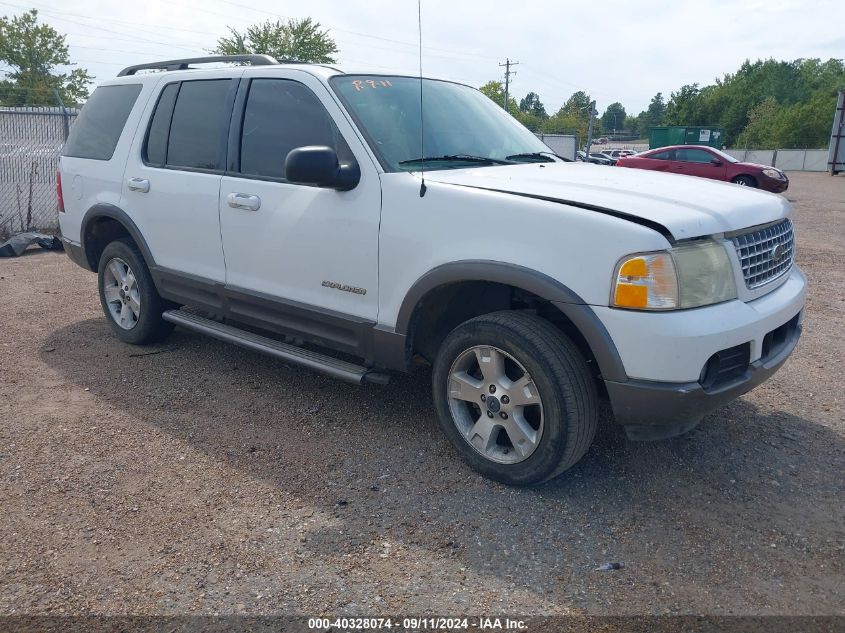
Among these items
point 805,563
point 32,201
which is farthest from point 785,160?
point 805,563

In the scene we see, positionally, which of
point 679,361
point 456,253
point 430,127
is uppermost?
point 430,127

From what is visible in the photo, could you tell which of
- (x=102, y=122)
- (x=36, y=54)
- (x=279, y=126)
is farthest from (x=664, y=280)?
(x=36, y=54)

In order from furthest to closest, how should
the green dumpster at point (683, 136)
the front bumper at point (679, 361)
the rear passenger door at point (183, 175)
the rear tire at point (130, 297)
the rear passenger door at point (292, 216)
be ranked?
the green dumpster at point (683, 136)
the rear tire at point (130, 297)
the rear passenger door at point (183, 175)
the rear passenger door at point (292, 216)
the front bumper at point (679, 361)

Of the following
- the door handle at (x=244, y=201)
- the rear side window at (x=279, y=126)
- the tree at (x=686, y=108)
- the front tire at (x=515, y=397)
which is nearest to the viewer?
the front tire at (x=515, y=397)

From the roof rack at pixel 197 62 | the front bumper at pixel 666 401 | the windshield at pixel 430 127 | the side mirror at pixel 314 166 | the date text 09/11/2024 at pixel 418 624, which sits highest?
the roof rack at pixel 197 62

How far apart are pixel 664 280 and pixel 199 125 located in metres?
3.27

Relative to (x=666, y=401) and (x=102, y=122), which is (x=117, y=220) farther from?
(x=666, y=401)

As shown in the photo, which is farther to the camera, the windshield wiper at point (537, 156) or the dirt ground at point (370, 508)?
the windshield wiper at point (537, 156)

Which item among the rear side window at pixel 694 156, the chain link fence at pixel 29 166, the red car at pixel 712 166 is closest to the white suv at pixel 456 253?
the chain link fence at pixel 29 166

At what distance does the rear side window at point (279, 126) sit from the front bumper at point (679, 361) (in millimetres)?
1875

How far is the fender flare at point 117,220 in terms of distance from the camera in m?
5.09

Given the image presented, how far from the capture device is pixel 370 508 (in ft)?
10.7

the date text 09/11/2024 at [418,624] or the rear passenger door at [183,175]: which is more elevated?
the rear passenger door at [183,175]

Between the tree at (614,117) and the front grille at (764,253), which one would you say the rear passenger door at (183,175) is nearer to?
the front grille at (764,253)
